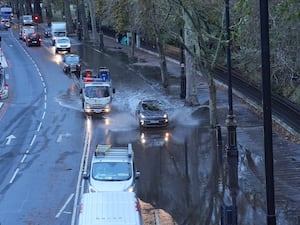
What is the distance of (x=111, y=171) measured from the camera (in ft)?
67.8

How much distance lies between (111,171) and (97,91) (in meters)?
18.0

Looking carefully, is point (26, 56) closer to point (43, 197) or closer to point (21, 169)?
point (21, 169)

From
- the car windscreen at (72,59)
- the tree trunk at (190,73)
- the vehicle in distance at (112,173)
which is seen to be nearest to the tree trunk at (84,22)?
the car windscreen at (72,59)

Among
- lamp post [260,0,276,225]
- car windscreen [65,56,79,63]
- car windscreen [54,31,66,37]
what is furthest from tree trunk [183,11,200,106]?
car windscreen [54,31,66,37]

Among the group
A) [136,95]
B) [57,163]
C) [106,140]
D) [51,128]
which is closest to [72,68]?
[136,95]

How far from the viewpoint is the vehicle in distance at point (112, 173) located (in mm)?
19938

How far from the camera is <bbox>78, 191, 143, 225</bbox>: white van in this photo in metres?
14.6

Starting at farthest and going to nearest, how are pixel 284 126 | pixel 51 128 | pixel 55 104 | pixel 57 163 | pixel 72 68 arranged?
pixel 72 68, pixel 55 104, pixel 51 128, pixel 284 126, pixel 57 163

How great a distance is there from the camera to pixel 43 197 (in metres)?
21.6

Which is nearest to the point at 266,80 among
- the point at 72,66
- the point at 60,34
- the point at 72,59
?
the point at 72,66

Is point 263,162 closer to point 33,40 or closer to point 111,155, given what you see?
point 111,155

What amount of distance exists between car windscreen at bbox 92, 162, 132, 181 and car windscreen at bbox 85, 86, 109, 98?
17036 millimetres

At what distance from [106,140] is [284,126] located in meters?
8.41

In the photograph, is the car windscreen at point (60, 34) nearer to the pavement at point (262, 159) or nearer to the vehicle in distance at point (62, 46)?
the vehicle in distance at point (62, 46)
